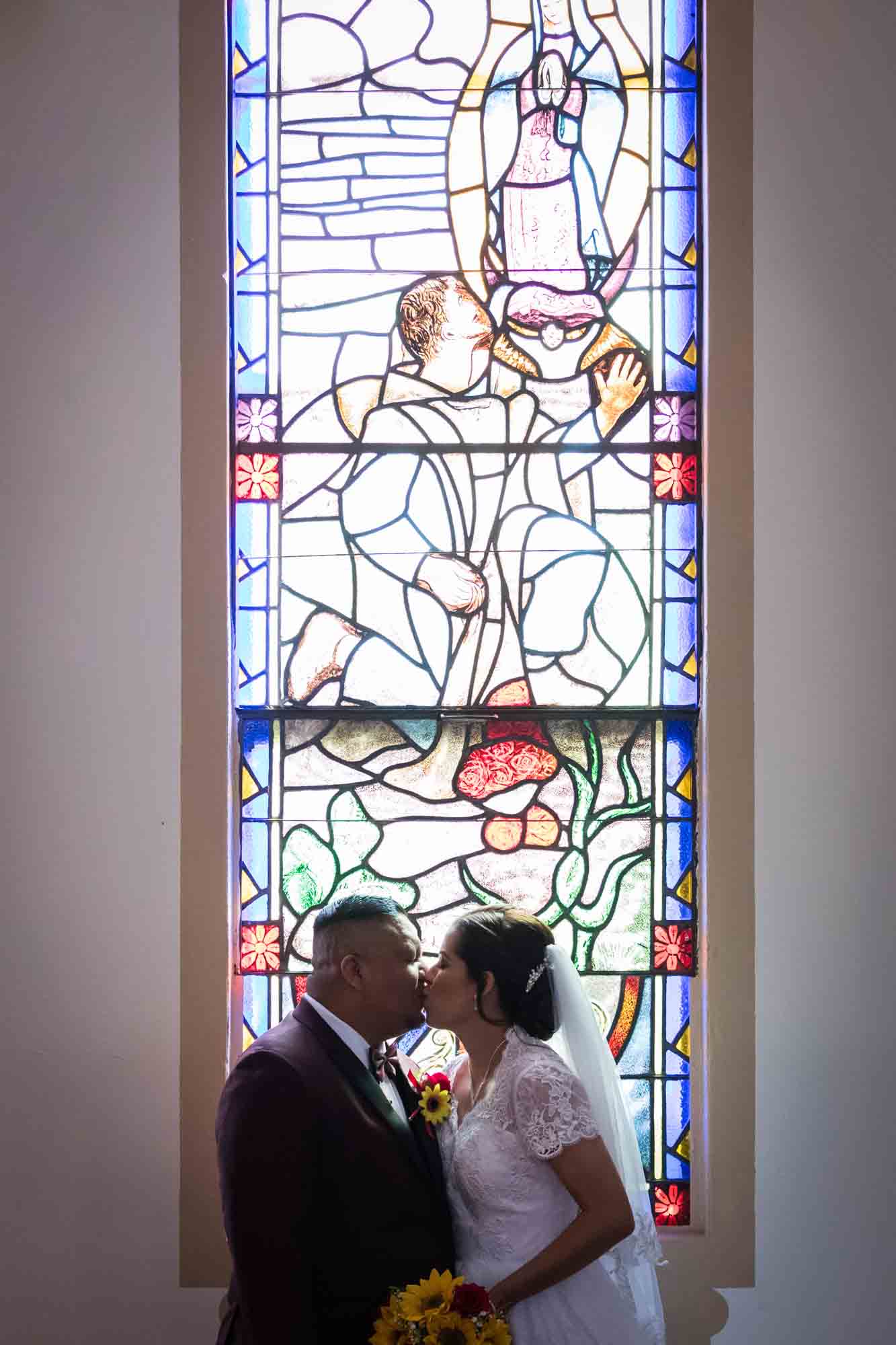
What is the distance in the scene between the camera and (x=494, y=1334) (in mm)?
2164

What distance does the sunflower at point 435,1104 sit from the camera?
2527 mm

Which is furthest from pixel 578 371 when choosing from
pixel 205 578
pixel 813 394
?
pixel 205 578

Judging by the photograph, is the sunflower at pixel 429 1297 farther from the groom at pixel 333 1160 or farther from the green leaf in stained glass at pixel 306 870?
the green leaf in stained glass at pixel 306 870

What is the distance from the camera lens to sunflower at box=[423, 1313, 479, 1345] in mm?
2131

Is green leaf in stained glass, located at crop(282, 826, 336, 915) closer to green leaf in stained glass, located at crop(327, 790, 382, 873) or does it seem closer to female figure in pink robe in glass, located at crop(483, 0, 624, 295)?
green leaf in stained glass, located at crop(327, 790, 382, 873)

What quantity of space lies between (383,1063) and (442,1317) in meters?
0.51

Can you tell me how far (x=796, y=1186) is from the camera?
10.2 feet

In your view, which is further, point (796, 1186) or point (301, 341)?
point (301, 341)

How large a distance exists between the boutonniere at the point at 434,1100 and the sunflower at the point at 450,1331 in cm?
41

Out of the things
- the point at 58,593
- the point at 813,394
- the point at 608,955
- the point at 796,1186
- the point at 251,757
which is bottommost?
the point at 796,1186

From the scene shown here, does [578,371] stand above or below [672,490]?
above

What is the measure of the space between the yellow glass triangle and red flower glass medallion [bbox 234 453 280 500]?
1.45 metres

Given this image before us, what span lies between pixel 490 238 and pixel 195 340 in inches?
32.3

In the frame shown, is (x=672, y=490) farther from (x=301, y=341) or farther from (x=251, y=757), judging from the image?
(x=251, y=757)
